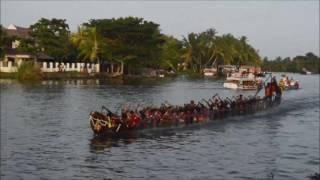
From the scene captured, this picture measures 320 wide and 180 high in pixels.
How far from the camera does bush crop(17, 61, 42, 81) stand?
91.0m

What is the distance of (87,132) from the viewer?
34.7 m

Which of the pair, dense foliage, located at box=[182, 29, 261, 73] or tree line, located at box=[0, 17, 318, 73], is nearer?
tree line, located at box=[0, 17, 318, 73]

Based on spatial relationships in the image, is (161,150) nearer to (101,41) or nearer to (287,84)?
(287,84)

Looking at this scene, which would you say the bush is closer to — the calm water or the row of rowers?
the calm water

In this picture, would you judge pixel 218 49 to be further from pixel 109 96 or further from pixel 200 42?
pixel 109 96

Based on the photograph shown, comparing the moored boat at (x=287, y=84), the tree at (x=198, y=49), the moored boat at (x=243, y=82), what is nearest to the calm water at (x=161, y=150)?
the moored boat at (x=287, y=84)

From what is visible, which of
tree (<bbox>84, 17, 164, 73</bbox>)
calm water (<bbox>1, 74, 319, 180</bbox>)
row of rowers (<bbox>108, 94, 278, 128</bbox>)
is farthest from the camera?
tree (<bbox>84, 17, 164, 73</bbox>)

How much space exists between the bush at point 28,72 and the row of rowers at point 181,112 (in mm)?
51780

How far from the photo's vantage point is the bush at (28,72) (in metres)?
91.0

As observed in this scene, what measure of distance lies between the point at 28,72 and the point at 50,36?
11161 millimetres

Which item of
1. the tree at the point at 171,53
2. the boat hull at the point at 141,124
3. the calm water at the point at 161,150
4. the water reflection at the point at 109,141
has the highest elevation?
the tree at the point at 171,53

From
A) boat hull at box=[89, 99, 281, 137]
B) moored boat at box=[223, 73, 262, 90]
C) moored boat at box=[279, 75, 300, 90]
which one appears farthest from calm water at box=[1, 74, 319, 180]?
moored boat at box=[223, 73, 262, 90]

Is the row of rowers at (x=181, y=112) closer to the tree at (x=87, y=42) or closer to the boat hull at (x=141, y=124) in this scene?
the boat hull at (x=141, y=124)

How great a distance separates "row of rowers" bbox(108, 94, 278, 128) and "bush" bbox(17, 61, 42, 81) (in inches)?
2039
